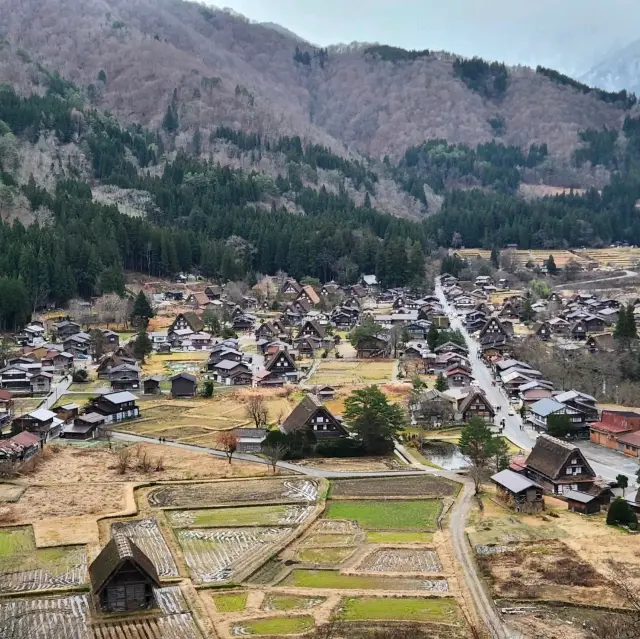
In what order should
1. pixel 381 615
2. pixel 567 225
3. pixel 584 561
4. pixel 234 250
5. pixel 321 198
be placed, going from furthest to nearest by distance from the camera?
1. pixel 321 198
2. pixel 567 225
3. pixel 234 250
4. pixel 584 561
5. pixel 381 615

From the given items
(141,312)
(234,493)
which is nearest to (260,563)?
(234,493)

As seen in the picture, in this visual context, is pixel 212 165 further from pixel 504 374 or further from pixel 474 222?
pixel 504 374

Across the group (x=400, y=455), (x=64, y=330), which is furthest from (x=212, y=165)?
(x=400, y=455)

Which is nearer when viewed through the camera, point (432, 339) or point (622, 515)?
point (622, 515)

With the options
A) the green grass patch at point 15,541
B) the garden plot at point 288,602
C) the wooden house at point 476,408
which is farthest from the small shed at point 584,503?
the green grass patch at point 15,541

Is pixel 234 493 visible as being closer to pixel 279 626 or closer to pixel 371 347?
pixel 279 626

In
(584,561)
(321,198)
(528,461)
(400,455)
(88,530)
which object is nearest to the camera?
(584,561)

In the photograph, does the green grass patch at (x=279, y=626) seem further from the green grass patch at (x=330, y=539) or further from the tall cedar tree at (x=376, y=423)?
the tall cedar tree at (x=376, y=423)

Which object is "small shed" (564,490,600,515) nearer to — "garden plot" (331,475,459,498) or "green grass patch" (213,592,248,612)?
"garden plot" (331,475,459,498)
